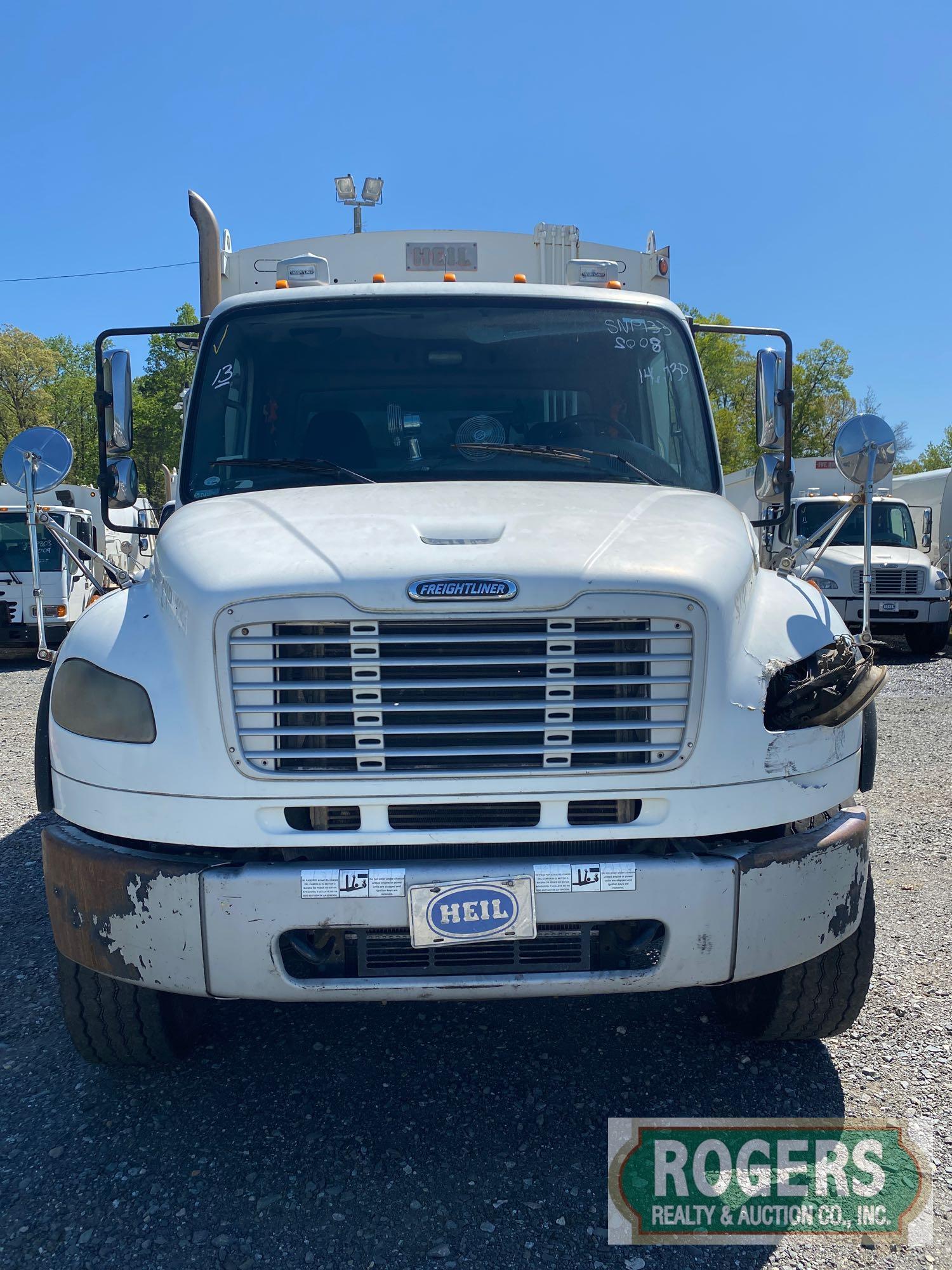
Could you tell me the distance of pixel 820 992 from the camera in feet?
10.6

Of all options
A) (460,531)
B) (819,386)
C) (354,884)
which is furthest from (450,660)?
(819,386)

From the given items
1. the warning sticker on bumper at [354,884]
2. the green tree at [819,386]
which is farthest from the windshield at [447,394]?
the green tree at [819,386]

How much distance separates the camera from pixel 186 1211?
272cm

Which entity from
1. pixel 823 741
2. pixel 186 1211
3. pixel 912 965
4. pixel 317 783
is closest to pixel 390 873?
pixel 317 783

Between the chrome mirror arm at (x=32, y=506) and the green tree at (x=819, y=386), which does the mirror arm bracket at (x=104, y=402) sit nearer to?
the chrome mirror arm at (x=32, y=506)

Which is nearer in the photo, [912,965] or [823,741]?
[823,741]

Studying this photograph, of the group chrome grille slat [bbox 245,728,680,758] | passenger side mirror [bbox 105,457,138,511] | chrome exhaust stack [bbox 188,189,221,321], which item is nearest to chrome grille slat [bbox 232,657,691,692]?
chrome grille slat [bbox 245,728,680,758]

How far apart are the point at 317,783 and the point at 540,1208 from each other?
4.06ft

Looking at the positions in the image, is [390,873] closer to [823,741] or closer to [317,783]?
[317,783]

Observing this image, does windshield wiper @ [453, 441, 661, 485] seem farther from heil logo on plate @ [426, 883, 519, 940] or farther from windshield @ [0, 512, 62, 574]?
windshield @ [0, 512, 62, 574]

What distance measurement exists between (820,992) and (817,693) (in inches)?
39.5

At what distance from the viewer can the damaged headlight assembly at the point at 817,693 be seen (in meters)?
2.87

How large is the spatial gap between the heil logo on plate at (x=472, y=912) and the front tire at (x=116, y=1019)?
1.04m

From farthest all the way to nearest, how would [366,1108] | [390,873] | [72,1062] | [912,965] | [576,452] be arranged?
[912,965] < [576,452] < [72,1062] < [366,1108] < [390,873]
